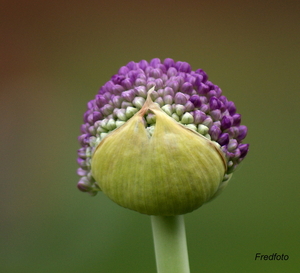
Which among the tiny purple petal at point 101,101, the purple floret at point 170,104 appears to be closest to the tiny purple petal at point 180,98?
the purple floret at point 170,104

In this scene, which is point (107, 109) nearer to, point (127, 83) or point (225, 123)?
point (127, 83)

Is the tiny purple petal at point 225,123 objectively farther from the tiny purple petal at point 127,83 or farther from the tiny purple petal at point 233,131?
the tiny purple petal at point 127,83

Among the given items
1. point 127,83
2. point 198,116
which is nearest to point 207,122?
point 198,116

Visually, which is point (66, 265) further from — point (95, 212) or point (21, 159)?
point (21, 159)

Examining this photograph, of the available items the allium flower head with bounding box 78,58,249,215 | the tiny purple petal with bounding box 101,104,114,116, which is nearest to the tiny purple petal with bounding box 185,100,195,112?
the allium flower head with bounding box 78,58,249,215

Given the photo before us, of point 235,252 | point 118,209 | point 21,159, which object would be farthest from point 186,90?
point 21,159

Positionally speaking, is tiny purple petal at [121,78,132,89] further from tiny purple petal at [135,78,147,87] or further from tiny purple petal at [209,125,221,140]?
tiny purple petal at [209,125,221,140]

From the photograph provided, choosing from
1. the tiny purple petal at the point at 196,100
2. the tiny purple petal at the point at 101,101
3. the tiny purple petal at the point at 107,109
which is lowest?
the tiny purple petal at the point at 196,100
